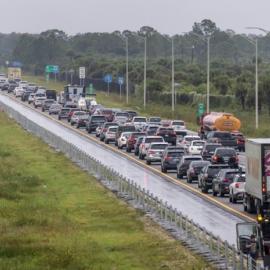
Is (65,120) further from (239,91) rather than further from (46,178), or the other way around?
(46,178)

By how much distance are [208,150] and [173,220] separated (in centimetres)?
2839

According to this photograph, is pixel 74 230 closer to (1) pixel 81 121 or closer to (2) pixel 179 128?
(2) pixel 179 128

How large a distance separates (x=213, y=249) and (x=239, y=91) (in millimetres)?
86797

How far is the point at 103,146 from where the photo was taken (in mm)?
81625

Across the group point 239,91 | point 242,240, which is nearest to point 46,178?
point 242,240

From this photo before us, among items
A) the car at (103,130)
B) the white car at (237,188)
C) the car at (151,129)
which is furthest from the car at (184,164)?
the car at (103,130)

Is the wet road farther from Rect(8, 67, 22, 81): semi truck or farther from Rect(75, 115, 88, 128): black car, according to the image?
Rect(8, 67, 22, 81): semi truck

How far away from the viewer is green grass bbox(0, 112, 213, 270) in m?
30.7

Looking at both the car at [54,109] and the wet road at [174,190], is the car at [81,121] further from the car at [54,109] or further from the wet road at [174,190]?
the car at [54,109]

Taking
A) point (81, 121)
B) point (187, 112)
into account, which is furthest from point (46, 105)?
point (81, 121)

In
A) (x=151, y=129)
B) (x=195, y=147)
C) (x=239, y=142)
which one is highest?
(x=151, y=129)

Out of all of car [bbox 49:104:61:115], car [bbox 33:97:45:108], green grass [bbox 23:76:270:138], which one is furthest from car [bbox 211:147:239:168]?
car [bbox 33:97:45:108]

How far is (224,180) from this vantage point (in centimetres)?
4856

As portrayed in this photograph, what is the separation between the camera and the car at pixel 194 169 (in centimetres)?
5538
